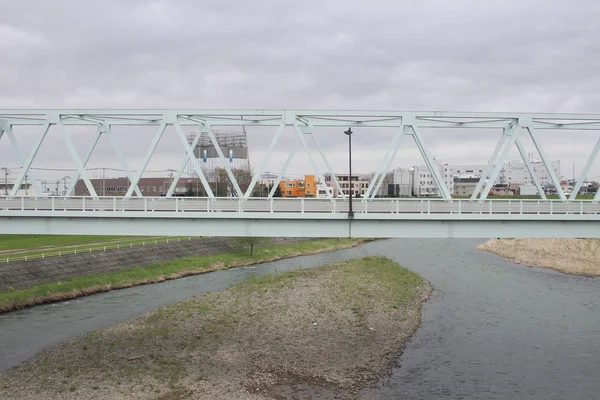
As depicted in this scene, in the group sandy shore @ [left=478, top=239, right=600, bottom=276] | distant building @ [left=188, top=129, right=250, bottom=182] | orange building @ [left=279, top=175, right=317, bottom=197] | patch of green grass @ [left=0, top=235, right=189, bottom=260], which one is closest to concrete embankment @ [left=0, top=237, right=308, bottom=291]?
patch of green grass @ [left=0, top=235, right=189, bottom=260]

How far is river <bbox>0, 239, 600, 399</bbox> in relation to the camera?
22219mm

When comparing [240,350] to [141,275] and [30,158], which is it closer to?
[30,158]

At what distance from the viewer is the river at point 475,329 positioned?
72.9ft

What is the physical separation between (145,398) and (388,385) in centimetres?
1049

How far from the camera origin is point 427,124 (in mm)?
26797

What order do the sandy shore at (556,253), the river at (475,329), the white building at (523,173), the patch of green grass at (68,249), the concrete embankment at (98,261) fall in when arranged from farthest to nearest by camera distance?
the white building at (523,173)
the sandy shore at (556,253)
the patch of green grass at (68,249)
the concrete embankment at (98,261)
the river at (475,329)

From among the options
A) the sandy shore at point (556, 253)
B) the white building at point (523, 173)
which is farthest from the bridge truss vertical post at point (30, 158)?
Result: the white building at point (523, 173)

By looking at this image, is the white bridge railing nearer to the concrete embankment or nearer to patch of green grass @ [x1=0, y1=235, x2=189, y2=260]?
the concrete embankment

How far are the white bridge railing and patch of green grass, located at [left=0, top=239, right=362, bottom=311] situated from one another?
14.1 meters

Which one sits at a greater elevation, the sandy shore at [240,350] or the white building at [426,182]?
the white building at [426,182]

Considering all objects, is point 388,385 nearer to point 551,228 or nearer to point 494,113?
point 551,228

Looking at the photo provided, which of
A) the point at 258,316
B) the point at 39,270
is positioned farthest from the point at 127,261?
the point at 258,316

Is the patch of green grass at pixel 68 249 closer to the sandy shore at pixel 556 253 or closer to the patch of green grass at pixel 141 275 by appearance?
the patch of green grass at pixel 141 275

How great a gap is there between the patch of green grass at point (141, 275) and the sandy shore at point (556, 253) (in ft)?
76.8
